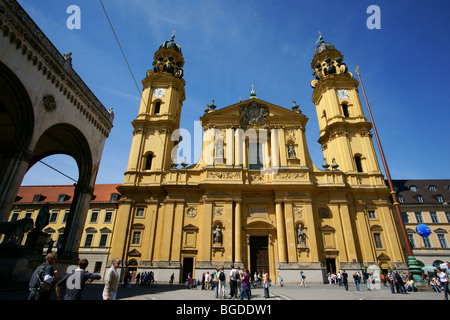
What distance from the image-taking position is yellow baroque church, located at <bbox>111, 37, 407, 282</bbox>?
23297 mm

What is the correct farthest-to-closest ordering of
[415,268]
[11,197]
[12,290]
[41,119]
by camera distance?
[415,268], [41,119], [11,197], [12,290]

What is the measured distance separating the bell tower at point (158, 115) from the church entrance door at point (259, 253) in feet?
41.1

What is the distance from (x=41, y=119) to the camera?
42.3 feet

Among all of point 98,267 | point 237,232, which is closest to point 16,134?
point 237,232

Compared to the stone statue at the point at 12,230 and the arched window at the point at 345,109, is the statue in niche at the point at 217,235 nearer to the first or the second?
the stone statue at the point at 12,230

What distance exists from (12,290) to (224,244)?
15.9 m

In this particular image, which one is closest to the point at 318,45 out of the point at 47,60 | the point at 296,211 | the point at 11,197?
the point at 296,211

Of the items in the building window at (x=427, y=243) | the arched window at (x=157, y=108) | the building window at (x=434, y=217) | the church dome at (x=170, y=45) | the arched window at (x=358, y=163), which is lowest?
the building window at (x=427, y=243)

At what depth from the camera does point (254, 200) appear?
84.3 ft

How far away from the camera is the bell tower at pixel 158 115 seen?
1093 inches

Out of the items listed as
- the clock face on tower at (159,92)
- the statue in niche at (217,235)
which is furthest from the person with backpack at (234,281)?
the clock face on tower at (159,92)

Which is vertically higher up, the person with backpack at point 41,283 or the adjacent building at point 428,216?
the adjacent building at point 428,216

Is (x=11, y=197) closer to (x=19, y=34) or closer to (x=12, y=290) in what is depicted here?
(x=12, y=290)

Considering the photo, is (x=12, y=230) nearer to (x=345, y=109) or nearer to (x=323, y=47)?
(x=345, y=109)
